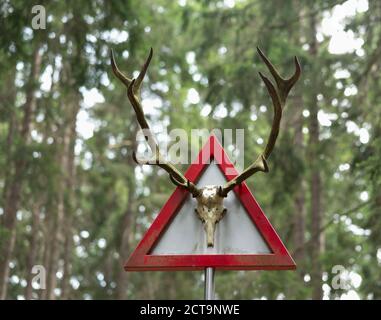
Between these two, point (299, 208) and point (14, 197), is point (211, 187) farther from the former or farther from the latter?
point (299, 208)

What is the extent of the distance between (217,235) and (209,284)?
1.27 ft

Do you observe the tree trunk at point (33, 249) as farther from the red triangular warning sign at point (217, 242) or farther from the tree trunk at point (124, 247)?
the red triangular warning sign at point (217, 242)

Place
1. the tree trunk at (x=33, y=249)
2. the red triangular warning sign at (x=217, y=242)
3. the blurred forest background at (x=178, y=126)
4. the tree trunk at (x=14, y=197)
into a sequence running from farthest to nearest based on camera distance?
1. the tree trunk at (x=33, y=249)
2. the tree trunk at (x=14, y=197)
3. the blurred forest background at (x=178, y=126)
4. the red triangular warning sign at (x=217, y=242)

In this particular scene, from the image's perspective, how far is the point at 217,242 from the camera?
4.75 m

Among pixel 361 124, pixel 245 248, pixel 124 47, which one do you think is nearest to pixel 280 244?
pixel 245 248

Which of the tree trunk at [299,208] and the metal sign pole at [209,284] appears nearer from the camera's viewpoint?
the metal sign pole at [209,284]

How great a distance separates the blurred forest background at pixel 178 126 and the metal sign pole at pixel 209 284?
5.15 m

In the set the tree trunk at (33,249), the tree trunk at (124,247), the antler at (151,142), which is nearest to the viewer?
the antler at (151,142)

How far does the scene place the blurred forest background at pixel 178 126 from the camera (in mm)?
12047

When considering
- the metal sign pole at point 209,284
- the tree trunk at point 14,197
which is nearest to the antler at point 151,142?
the metal sign pole at point 209,284

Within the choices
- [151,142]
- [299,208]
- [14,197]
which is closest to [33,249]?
[14,197]

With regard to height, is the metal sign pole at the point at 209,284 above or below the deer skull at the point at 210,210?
below

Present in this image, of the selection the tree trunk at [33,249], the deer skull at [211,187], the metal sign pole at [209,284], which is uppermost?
the deer skull at [211,187]
